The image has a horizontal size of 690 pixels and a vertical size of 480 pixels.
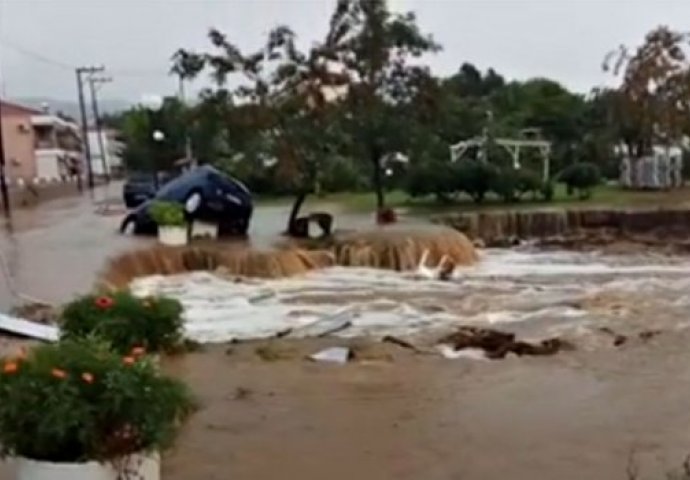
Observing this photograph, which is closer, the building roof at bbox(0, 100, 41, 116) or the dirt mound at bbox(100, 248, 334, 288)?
the dirt mound at bbox(100, 248, 334, 288)

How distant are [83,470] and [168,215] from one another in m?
13.3

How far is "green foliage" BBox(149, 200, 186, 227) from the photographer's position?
17203mm

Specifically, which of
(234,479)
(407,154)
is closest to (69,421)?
(234,479)

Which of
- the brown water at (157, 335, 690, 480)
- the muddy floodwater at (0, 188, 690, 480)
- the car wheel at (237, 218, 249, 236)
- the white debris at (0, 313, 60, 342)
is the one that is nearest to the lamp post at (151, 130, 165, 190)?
the car wheel at (237, 218, 249, 236)

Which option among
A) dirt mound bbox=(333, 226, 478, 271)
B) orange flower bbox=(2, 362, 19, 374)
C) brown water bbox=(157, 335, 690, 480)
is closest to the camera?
orange flower bbox=(2, 362, 19, 374)

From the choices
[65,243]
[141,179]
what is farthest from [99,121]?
[65,243]

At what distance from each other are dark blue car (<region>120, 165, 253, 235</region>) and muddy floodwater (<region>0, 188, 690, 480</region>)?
1.47 metres

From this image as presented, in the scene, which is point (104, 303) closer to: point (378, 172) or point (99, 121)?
point (378, 172)

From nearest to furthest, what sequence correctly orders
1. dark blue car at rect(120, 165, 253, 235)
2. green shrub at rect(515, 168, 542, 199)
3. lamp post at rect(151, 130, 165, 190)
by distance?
dark blue car at rect(120, 165, 253, 235), green shrub at rect(515, 168, 542, 199), lamp post at rect(151, 130, 165, 190)

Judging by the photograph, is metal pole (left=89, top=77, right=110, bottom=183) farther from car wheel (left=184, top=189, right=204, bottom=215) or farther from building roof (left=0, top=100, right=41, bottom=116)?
car wheel (left=184, top=189, right=204, bottom=215)

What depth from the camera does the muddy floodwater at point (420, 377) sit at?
6.43m

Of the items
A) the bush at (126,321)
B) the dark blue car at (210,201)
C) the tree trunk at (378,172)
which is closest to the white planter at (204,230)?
the dark blue car at (210,201)

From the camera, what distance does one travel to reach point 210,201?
18844 mm

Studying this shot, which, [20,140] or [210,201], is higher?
[20,140]
